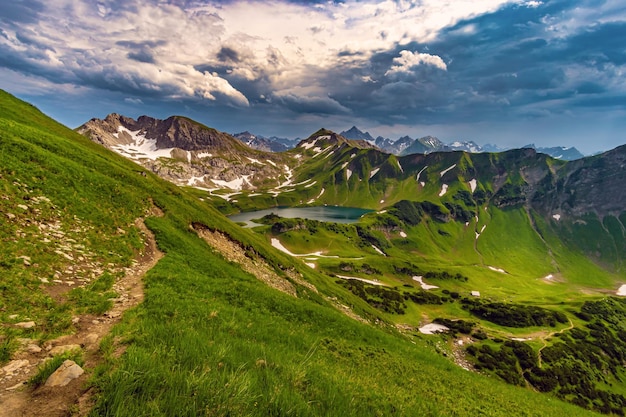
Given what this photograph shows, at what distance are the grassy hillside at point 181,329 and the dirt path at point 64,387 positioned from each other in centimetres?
34

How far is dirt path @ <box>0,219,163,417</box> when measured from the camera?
552cm

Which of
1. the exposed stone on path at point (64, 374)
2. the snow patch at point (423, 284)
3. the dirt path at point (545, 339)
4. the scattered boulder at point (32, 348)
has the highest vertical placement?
the exposed stone on path at point (64, 374)

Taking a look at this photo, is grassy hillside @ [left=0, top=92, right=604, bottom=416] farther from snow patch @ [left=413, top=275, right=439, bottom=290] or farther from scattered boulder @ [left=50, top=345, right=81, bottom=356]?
snow patch @ [left=413, top=275, right=439, bottom=290]

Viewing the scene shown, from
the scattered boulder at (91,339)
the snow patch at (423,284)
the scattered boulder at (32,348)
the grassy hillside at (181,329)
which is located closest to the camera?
the grassy hillside at (181,329)

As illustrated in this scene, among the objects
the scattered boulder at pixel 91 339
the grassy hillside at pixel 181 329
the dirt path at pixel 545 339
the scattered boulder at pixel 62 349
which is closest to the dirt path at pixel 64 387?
the scattered boulder at pixel 91 339

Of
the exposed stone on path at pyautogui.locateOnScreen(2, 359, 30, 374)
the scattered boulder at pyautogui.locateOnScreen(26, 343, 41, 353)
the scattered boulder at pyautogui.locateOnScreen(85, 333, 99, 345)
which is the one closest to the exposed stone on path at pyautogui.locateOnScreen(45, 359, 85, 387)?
the exposed stone on path at pyautogui.locateOnScreen(2, 359, 30, 374)

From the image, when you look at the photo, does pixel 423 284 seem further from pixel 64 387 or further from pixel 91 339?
pixel 64 387

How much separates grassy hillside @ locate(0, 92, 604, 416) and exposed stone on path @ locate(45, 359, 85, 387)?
0.43 m

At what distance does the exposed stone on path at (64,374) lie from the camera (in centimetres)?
620

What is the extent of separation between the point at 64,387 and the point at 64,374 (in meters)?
0.35

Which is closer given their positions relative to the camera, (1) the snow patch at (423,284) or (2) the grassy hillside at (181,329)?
(2) the grassy hillside at (181,329)

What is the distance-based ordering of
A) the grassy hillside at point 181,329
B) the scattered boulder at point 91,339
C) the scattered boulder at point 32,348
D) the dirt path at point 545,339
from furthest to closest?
the dirt path at point 545,339 < the scattered boulder at point 91,339 < the scattered boulder at point 32,348 < the grassy hillside at point 181,329

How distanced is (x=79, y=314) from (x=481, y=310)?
5296 inches

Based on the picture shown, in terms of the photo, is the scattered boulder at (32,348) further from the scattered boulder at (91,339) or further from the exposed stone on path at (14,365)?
the scattered boulder at (91,339)
